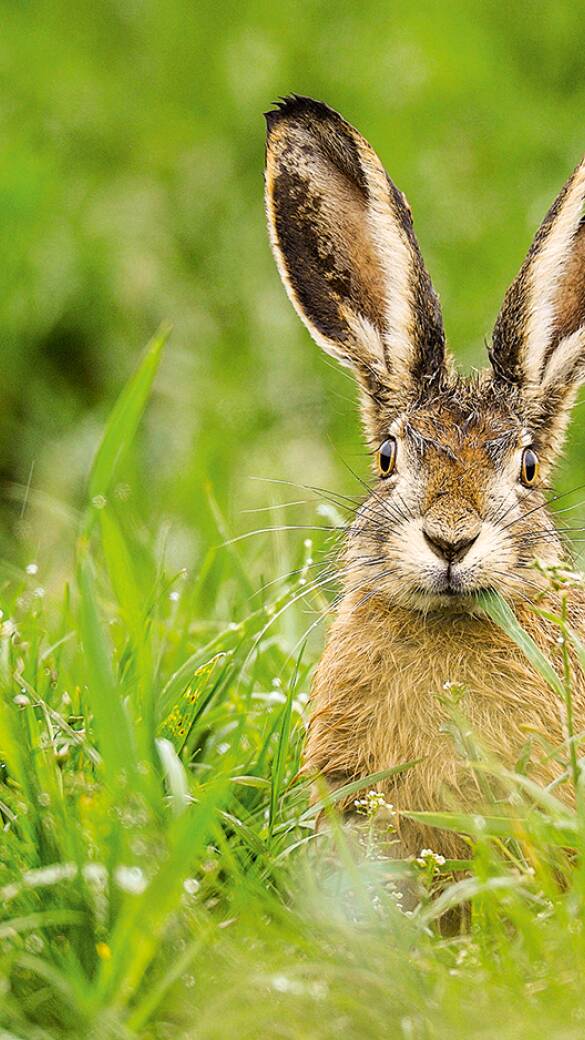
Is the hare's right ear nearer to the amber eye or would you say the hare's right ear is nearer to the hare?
the hare

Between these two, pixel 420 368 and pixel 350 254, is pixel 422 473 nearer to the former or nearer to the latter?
pixel 420 368

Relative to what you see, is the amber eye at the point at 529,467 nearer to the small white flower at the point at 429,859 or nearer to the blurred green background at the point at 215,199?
the small white flower at the point at 429,859

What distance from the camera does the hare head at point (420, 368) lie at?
4656mm

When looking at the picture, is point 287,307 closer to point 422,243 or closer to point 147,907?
point 422,243

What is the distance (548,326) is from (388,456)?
597mm

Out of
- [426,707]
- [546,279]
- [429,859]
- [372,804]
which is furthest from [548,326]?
[429,859]

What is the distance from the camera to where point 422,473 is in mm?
4773

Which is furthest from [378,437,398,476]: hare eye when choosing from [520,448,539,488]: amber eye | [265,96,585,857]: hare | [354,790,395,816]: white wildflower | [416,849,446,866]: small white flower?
[416,849,446,866]: small white flower

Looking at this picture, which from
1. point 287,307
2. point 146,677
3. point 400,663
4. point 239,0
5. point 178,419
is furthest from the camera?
point 239,0

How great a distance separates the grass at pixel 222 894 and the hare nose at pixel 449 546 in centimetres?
17

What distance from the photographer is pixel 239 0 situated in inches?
409

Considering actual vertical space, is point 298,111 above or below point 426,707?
above

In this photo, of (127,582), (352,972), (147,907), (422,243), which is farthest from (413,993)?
(422,243)

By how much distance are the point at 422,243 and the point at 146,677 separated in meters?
4.85
